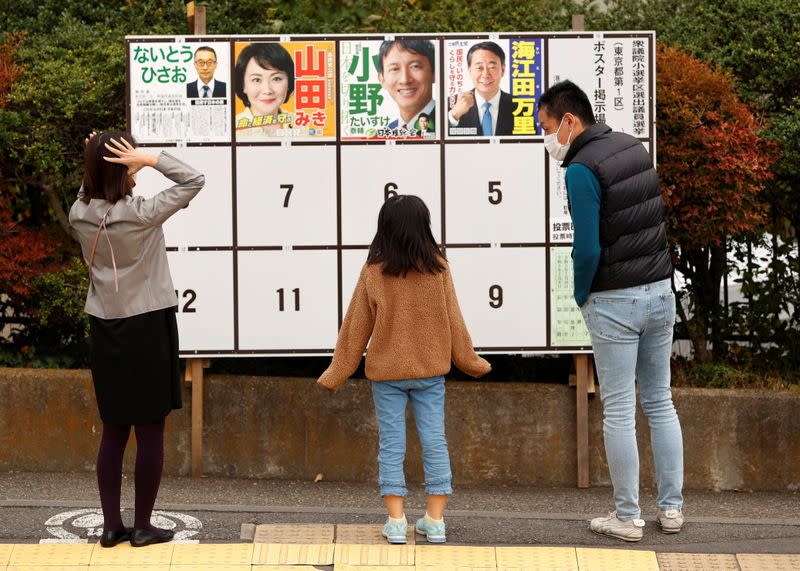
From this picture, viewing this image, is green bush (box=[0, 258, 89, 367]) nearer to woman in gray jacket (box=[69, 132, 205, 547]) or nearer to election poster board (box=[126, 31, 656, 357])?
election poster board (box=[126, 31, 656, 357])

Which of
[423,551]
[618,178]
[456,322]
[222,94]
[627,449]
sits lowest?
[423,551]

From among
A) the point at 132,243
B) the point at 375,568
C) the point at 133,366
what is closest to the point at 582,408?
the point at 375,568

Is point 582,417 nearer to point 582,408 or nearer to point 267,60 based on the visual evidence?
point 582,408

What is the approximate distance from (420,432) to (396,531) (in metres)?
0.45

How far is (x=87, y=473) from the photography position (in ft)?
23.3

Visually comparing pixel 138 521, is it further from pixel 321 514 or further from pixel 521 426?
pixel 521 426

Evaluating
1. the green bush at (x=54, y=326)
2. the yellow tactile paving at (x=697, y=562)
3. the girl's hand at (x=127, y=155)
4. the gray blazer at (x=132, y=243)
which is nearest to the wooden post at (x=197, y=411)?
the green bush at (x=54, y=326)

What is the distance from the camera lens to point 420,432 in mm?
5598

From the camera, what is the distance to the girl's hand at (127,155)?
5.25 metres

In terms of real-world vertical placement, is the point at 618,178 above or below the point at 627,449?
above

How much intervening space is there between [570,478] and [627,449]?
4.87 feet

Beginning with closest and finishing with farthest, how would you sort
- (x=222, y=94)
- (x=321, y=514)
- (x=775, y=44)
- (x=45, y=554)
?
1. (x=45, y=554)
2. (x=321, y=514)
3. (x=222, y=94)
4. (x=775, y=44)

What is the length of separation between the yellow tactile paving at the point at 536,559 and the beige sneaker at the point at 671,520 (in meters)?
0.58

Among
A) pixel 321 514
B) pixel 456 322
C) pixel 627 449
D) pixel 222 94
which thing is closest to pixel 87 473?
pixel 321 514
